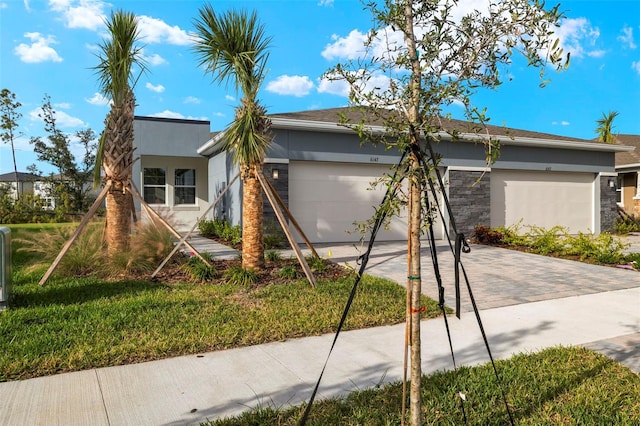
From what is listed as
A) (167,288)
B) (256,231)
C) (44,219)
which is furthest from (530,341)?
(44,219)

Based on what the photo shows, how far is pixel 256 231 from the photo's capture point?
7.81m

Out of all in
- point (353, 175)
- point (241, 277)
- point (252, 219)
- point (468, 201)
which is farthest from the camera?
point (468, 201)

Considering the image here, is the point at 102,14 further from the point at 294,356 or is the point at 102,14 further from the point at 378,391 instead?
the point at 378,391

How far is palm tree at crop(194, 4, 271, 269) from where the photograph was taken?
7.49 m

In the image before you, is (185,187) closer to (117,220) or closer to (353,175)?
(353,175)

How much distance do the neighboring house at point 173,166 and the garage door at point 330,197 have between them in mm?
6369

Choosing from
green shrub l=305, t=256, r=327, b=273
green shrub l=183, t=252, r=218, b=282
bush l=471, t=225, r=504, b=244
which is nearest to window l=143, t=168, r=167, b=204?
green shrub l=183, t=252, r=218, b=282

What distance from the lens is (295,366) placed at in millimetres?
3939

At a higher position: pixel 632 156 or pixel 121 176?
pixel 632 156

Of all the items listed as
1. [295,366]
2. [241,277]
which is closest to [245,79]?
[241,277]

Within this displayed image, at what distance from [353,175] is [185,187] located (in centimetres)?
853

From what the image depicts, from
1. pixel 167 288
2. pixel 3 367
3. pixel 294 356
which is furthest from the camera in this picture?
pixel 167 288

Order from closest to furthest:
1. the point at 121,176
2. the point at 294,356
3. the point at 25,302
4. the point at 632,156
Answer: the point at 294,356 → the point at 25,302 → the point at 121,176 → the point at 632,156

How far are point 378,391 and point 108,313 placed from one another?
12.2 ft
